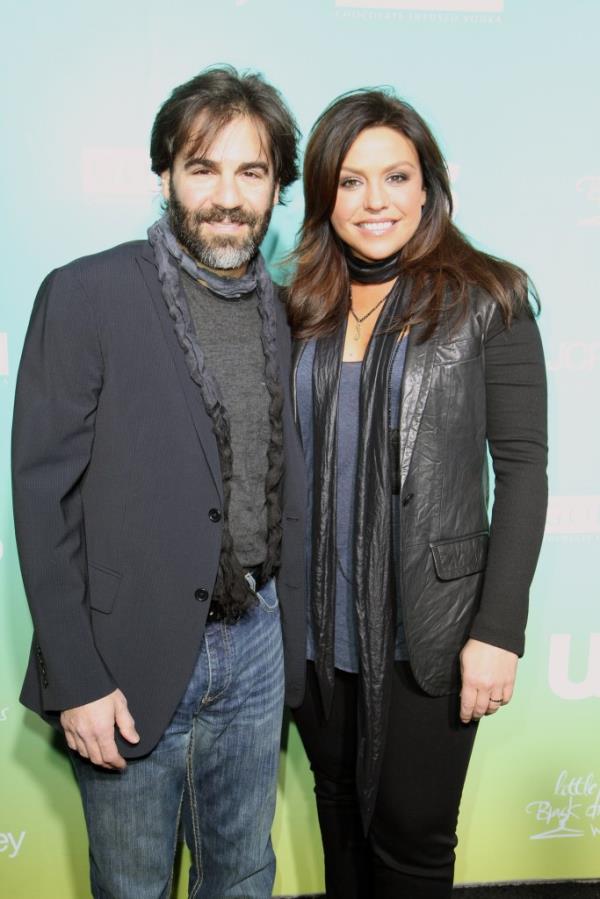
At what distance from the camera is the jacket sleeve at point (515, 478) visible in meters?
1.69

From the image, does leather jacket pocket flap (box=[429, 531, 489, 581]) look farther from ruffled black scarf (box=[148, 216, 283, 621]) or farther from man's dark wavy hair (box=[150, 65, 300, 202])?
man's dark wavy hair (box=[150, 65, 300, 202])

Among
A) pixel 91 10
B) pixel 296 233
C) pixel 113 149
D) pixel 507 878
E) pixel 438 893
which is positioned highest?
pixel 91 10

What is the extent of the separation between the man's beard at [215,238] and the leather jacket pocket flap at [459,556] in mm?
692

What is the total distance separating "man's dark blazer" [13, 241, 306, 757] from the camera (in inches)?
59.0

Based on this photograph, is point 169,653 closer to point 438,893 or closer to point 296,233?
point 438,893

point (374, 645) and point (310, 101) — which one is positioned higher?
point (310, 101)

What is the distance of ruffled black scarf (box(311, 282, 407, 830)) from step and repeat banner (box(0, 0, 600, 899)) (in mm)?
626

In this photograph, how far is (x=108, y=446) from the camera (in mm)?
1562

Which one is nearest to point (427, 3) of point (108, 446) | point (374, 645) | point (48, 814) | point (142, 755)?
point (108, 446)

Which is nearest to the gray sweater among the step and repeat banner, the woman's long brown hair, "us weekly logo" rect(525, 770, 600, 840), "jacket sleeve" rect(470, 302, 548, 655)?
the woman's long brown hair

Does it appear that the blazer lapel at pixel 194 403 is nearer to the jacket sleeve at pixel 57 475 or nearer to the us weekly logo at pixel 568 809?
the jacket sleeve at pixel 57 475

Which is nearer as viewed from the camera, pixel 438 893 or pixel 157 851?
pixel 157 851

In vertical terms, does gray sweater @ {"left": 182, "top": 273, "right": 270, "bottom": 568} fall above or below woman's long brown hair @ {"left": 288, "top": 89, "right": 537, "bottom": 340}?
below

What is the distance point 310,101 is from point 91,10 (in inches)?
22.6
